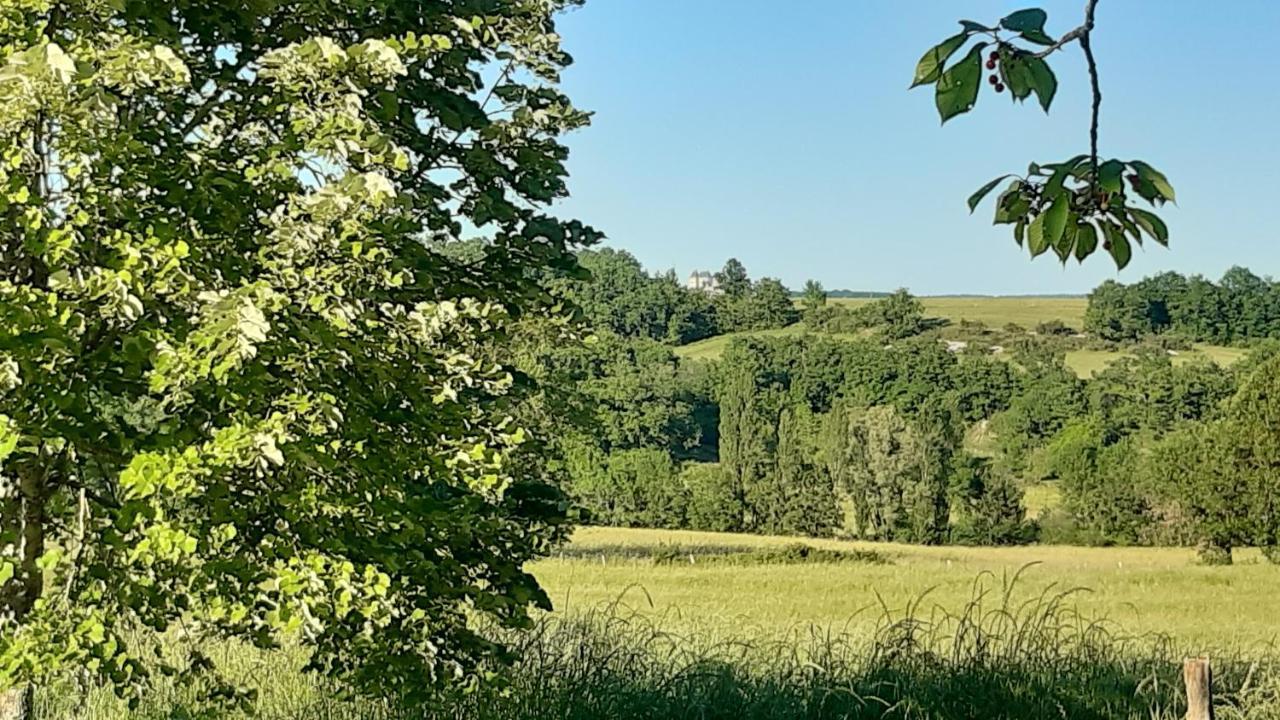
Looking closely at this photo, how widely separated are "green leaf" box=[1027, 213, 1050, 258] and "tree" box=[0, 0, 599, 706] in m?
2.48

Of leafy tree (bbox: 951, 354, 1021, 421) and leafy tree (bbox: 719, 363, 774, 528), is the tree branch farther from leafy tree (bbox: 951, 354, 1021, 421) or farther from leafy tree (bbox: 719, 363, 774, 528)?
leafy tree (bbox: 951, 354, 1021, 421)

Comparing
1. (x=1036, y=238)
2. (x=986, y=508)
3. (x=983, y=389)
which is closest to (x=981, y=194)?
(x=1036, y=238)

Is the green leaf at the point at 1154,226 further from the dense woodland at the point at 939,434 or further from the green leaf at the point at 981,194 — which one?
the dense woodland at the point at 939,434

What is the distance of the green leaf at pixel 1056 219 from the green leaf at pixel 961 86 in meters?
0.23

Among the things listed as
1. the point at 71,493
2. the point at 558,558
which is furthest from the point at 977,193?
the point at 558,558

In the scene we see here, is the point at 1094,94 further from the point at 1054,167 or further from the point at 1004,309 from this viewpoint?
the point at 1004,309

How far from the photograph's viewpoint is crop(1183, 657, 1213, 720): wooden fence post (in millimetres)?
6129

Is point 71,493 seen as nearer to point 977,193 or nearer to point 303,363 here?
point 303,363

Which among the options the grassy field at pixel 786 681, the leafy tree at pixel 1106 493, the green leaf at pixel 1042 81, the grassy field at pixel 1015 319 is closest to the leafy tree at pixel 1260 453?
the leafy tree at pixel 1106 493

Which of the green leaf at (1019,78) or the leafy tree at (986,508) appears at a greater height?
the green leaf at (1019,78)

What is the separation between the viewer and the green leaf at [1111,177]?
201cm

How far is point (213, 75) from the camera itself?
5.45 meters

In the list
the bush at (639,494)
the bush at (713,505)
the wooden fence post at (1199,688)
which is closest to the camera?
the wooden fence post at (1199,688)

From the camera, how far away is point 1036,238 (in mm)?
2264
